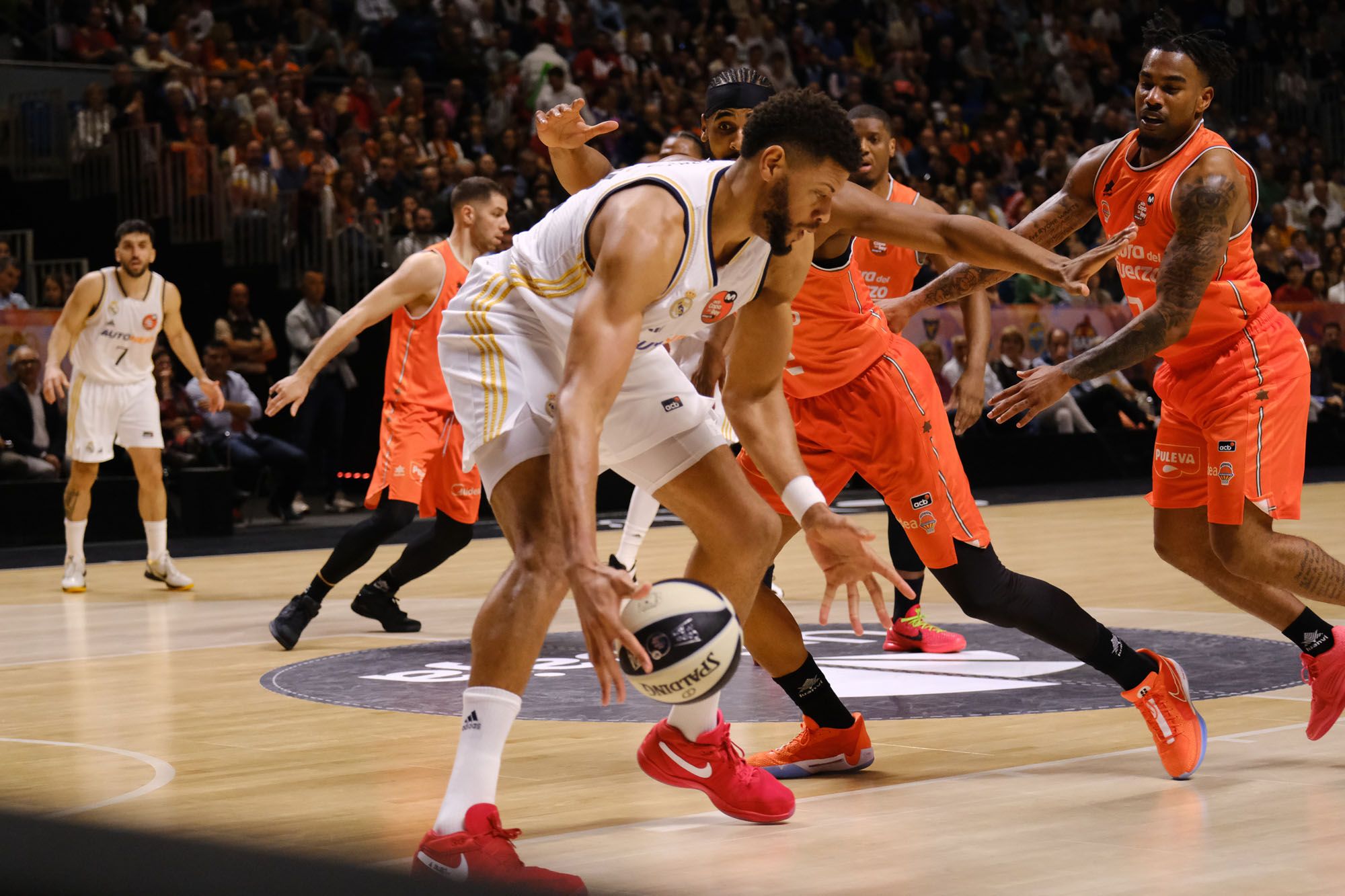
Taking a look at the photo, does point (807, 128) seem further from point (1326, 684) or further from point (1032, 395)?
point (1326, 684)

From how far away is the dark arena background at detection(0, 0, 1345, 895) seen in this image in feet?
12.0

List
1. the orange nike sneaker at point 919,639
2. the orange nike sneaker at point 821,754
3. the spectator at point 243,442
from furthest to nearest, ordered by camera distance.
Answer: the spectator at point 243,442, the orange nike sneaker at point 919,639, the orange nike sneaker at point 821,754

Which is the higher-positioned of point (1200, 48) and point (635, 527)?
point (1200, 48)

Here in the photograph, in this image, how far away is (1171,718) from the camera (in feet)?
13.9

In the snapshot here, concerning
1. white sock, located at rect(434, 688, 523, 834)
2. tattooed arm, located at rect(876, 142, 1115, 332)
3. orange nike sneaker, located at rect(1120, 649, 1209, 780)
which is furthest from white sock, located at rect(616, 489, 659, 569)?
white sock, located at rect(434, 688, 523, 834)

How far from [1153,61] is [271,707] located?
3319mm

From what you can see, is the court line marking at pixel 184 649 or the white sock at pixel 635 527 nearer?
the court line marking at pixel 184 649

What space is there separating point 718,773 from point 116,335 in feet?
22.2

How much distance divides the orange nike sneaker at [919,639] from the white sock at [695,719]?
2722mm

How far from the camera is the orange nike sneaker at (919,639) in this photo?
6531mm

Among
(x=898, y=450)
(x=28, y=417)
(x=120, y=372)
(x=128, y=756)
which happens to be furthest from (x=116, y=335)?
(x=898, y=450)

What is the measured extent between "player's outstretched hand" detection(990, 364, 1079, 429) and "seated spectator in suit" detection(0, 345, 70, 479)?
895 cm

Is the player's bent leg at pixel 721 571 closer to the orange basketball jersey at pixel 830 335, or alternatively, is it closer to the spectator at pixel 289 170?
the orange basketball jersey at pixel 830 335

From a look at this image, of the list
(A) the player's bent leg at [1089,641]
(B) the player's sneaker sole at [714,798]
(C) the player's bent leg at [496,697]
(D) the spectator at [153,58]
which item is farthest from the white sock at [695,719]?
(D) the spectator at [153,58]
